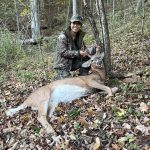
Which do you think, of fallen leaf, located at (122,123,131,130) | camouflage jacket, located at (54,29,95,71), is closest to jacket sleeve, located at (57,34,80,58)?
camouflage jacket, located at (54,29,95,71)

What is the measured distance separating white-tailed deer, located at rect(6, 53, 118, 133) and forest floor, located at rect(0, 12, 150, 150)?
155mm

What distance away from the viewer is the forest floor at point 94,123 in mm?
6148

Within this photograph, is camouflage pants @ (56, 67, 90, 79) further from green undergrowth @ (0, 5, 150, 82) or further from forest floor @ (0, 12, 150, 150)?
green undergrowth @ (0, 5, 150, 82)

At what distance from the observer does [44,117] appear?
7.35 meters

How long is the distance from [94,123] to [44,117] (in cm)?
110

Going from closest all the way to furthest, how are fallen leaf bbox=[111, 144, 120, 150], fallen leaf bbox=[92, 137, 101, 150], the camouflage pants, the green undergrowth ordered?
1. fallen leaf bbox=[111, 144, 120, 150]
2. fallen leaf bbox=[92, 137, 101, 150]
3. the camouflage pants
4. the green undergrowth

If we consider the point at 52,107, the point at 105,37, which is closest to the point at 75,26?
the point at 105,37

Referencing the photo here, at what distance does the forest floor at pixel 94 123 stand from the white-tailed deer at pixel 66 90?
16 cm

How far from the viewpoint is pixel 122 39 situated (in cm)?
1557

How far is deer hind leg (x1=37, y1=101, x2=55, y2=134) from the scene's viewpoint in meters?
6.91

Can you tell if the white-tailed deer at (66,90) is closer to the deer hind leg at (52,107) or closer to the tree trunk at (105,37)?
the deer hind leg at (52,107)

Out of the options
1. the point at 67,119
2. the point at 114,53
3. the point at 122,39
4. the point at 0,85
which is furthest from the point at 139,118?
the point at 122,39

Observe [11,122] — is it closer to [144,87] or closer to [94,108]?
[94,108]

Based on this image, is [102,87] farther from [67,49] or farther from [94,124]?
[67,49]
